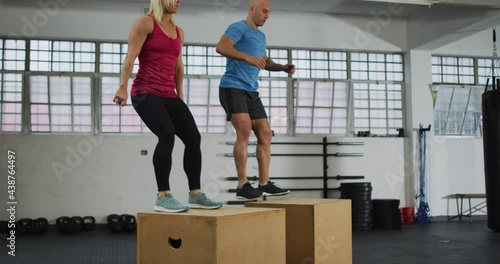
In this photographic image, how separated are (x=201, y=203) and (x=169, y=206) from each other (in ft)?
0.93

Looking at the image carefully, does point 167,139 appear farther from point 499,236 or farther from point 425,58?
point 425,58

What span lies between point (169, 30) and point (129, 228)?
5450 millimetres

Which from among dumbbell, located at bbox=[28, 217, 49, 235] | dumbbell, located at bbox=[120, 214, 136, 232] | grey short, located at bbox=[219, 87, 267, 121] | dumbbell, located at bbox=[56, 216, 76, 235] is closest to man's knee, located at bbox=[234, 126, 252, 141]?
grey short, located at bbox=[219, 87, 267, 121]

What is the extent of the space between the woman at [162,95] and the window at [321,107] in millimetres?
6098

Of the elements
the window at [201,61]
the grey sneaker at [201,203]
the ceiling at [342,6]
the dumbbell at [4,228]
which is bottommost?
the dumbbell at [4,228]

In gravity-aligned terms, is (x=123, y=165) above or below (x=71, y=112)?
below

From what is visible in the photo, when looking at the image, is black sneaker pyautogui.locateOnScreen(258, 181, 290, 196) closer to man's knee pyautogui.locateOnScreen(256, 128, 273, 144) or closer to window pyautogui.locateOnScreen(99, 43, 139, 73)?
man's knee pyautogui.locateOnScreen(256, 128, 273, 144)

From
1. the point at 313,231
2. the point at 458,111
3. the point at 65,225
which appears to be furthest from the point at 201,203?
the point at 458,111

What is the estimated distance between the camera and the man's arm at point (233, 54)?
11.5ft

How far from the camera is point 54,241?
7027mm

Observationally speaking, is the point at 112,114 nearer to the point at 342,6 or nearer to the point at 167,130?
the point at 342,6

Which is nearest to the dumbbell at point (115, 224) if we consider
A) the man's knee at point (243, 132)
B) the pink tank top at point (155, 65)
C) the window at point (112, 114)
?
the window at point (112, 114)

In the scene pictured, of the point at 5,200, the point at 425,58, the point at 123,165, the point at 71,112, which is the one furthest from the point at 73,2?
the point at 425,58

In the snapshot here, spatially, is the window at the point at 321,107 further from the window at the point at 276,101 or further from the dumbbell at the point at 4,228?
the dumbbell at the point at 4,228
